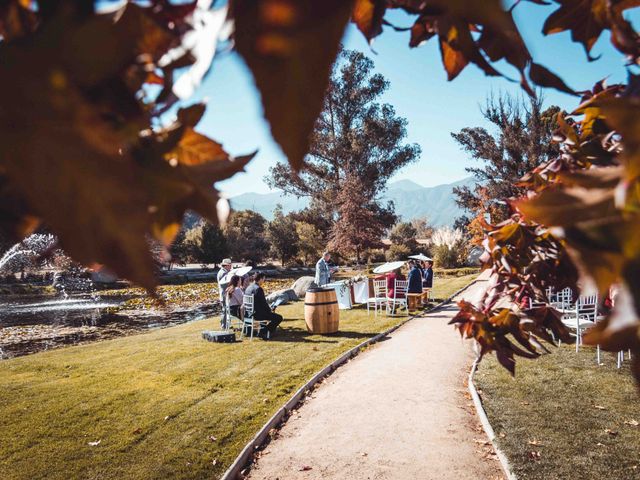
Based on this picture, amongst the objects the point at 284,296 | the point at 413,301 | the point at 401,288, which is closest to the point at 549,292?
the point at 401,288

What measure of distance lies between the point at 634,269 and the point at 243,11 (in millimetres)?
332

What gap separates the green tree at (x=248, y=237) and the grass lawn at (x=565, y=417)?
38.8 m

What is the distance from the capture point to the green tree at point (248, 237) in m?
48.2

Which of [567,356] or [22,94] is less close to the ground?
[22,94]

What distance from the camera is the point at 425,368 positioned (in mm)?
8008

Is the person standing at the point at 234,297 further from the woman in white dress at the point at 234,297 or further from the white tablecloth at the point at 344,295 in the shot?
the white tablecloth at the point at 344,295

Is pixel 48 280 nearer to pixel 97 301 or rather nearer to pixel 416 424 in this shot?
pixel 97 301

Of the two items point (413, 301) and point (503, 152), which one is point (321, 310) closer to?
point (413, 301)

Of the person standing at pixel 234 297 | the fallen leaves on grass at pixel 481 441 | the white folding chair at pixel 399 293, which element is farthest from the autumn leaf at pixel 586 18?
the white folding chair at pixel 399 293

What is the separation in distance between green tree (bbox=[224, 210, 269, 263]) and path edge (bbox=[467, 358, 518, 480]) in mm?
38755

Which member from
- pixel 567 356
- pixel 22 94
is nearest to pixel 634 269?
pixel 22 94

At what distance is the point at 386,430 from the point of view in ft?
17.7

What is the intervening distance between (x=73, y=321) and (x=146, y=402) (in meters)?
10.5

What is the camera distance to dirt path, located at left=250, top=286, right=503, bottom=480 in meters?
4.56
